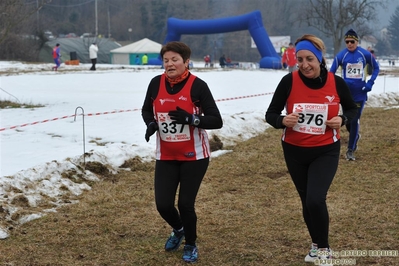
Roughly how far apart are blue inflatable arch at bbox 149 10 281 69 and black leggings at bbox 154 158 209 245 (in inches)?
1396

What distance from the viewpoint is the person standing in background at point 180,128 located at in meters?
4.75

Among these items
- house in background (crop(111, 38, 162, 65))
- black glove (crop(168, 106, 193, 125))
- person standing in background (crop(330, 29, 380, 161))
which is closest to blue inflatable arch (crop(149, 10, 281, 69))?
house in background (crop(111, 38, 162, 65))

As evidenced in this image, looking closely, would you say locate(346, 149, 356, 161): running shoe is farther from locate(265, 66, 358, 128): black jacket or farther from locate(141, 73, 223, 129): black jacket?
locate(141, 73, 223, 129): black jacket

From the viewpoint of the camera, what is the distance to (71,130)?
37.4 feet

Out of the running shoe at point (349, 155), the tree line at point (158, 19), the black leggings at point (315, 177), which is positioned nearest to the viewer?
the black leggings at point (315, 177)

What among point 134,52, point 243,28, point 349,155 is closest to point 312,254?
point 349,155

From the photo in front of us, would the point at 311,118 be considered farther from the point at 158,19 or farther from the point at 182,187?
the point at 158,19

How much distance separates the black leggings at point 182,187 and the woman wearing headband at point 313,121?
29.6 inches

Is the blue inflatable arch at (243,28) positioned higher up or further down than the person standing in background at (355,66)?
higher up

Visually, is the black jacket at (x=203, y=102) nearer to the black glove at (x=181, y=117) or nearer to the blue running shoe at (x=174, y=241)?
the black glove at (x=181, y=117)

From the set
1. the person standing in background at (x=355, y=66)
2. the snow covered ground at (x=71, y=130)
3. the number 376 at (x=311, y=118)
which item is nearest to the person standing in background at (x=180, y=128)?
the number 376 at (x=311, y=118)

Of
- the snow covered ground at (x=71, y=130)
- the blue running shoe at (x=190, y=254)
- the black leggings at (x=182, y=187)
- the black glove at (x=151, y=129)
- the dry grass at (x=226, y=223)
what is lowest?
the dry grass at (x=226, y=223)

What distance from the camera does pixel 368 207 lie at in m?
6.54

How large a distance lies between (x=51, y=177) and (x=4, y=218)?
152 cm
